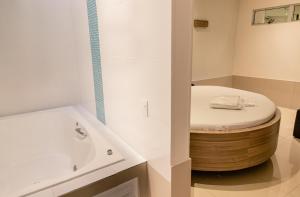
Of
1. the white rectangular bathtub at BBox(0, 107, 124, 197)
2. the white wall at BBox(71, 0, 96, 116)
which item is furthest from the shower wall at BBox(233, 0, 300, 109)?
the white rectangular bathtub at BBox(0, 107, 124, 197)

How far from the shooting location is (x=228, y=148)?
6.41 feet

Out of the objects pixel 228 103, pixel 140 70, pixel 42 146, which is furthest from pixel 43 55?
pixel 228 103

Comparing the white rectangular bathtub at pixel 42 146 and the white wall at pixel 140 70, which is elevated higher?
the white wall at pixel 140 70

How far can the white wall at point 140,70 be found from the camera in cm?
99

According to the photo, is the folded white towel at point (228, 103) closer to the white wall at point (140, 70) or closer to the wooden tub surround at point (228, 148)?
the wooden tub surround at point (228, 148)

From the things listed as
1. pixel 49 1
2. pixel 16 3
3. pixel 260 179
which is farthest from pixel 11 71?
pixel 260 179

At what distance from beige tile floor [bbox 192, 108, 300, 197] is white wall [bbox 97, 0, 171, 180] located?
96 cm

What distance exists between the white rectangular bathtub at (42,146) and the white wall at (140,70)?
0.43 metres

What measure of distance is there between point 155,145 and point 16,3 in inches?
76.0

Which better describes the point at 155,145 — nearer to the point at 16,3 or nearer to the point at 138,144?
the point at 138,144

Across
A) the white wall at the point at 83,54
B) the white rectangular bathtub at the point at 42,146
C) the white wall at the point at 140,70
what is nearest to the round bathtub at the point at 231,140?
the white wall at the point at 140,70

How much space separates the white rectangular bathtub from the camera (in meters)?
1.89

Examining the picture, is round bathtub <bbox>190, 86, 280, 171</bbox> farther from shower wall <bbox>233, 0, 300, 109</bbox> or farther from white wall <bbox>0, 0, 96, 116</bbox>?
shower wall <bbox>233, 0, 300, 109</bbox>

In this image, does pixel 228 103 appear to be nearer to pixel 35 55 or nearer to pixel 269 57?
pixel 35 55
